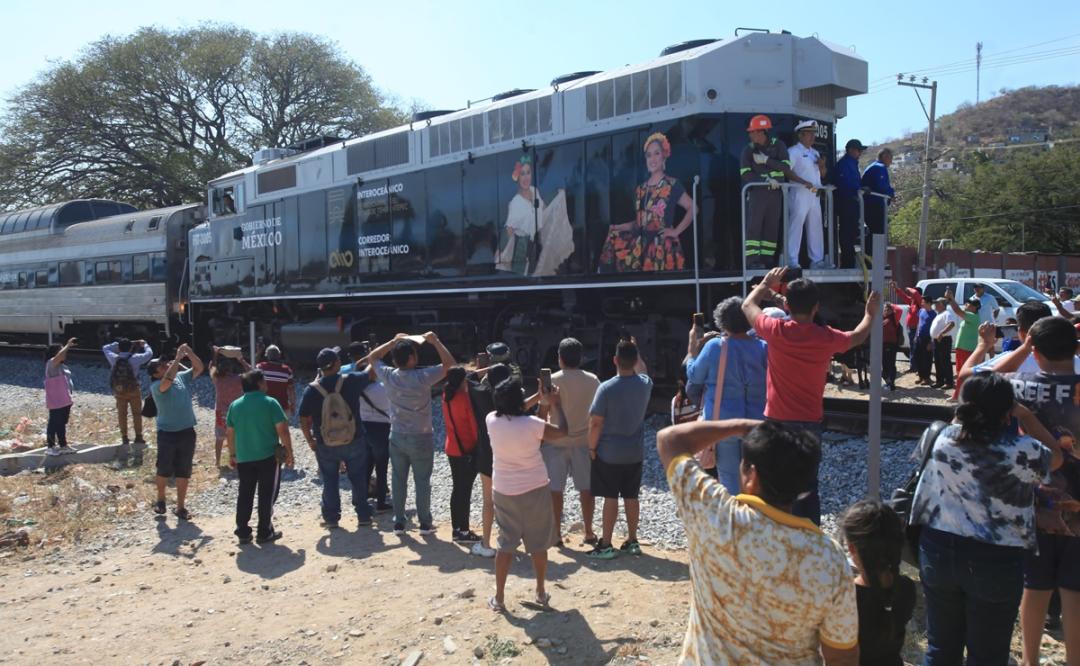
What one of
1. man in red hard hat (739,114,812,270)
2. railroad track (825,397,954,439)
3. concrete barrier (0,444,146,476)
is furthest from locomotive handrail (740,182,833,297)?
concrete barrier (0,444,146,476)

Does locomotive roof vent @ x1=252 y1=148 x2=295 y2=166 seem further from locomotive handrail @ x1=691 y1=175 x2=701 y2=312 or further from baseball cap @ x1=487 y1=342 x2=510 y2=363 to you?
baseball cap @ x1=487 y1=342 x2=510 y2=363

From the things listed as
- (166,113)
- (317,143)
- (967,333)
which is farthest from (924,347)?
(166,113)

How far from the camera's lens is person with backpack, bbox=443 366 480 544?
6695 mm

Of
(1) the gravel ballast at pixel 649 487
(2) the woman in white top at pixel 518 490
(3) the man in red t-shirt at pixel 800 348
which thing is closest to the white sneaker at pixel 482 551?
(1) the gravel ballast at pixel 649 487

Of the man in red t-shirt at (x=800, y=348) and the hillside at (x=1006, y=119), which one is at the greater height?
the hillside at (x=1006, y=119)

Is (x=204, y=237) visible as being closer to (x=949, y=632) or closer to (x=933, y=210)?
(x=949, y=632)

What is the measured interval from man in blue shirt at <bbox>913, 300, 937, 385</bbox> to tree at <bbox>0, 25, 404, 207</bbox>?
3103cm

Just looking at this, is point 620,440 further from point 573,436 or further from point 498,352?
point 498,352

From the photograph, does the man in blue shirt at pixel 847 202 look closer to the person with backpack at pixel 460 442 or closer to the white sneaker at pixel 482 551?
the person with backpack at pixel 460 442

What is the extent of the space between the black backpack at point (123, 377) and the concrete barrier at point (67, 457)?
75cm

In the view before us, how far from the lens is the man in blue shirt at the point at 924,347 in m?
13.8

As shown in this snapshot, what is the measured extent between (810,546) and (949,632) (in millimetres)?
1399

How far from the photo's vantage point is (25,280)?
24.1 m

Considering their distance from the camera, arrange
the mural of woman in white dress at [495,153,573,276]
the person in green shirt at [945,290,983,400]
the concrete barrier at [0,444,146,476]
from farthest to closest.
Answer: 1. the person in green shirt at [945,290,983,400]
2. the mural of woman in white dress at [495,153,573,276]
3. the concrete barrier at [0,444,146,476]
